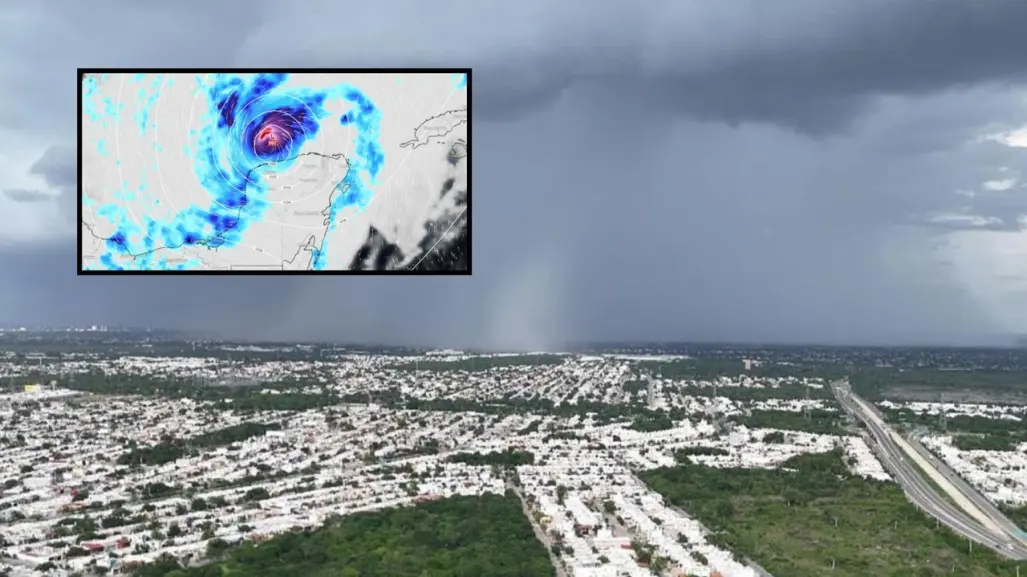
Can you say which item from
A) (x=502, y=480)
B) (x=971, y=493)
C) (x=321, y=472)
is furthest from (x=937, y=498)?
(x=321, y=472)

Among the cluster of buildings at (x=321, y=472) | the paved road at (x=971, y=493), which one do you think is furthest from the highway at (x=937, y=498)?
the cluster of buildings at (x=321, y=472)

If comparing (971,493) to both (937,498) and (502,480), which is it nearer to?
(937,498)

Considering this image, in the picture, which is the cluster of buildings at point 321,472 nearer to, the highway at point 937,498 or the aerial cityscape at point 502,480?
the aerial cityscape at point 502,480

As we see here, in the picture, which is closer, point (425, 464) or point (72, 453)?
point (425, 464)

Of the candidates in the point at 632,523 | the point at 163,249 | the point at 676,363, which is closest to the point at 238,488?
the point at 632,523

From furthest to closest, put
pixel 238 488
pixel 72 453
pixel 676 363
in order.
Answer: pixel 676 363
pixel 72 453
pixel 238 488

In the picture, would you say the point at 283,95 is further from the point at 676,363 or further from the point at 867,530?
the point at 676,363
